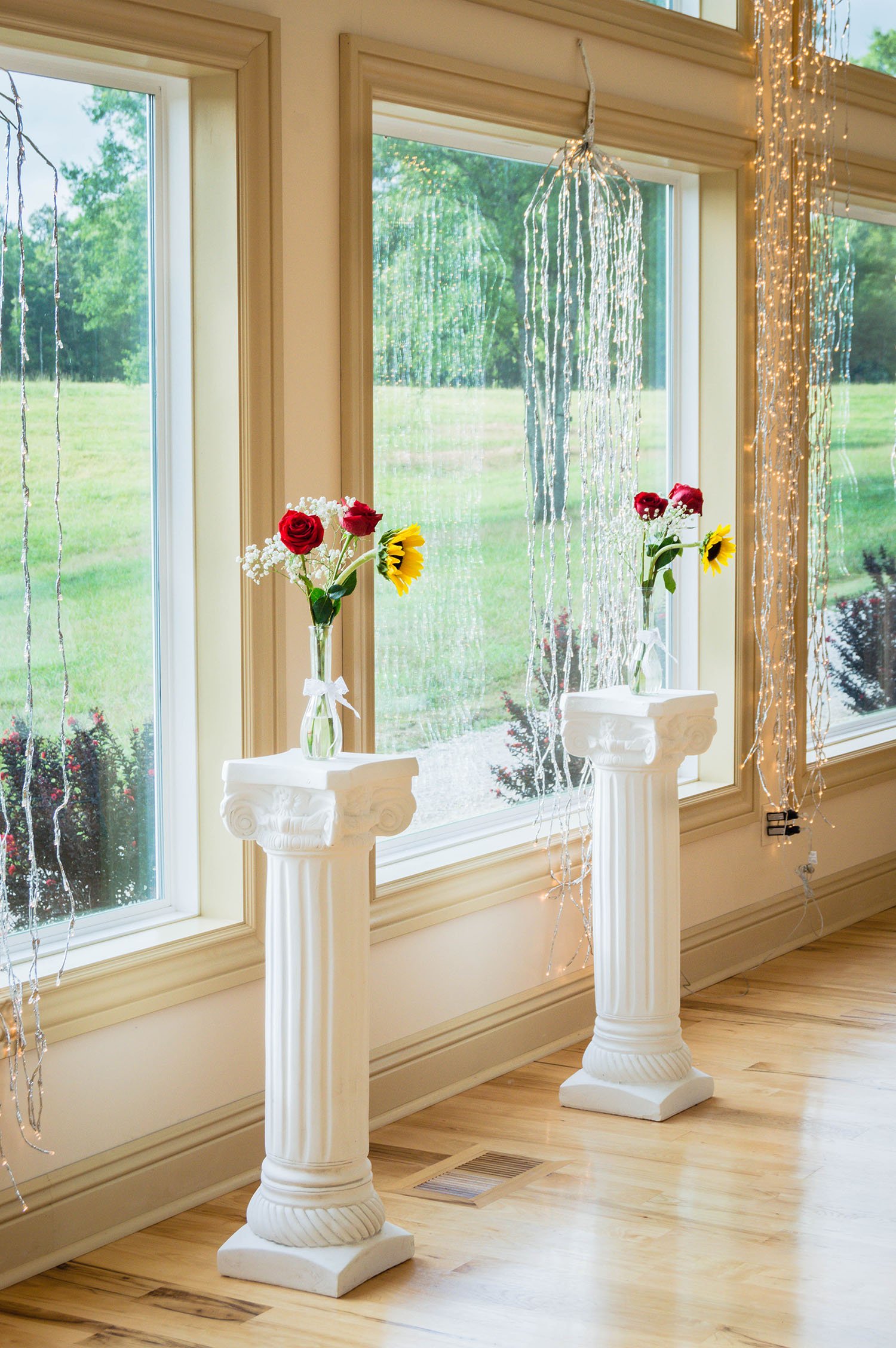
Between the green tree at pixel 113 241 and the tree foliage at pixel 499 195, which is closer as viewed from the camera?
the green tree at pixel 113 241

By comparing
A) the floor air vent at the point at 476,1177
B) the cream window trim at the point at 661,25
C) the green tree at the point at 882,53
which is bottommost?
the floor air vent at the point at 476,1177

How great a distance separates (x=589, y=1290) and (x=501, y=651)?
5.96 ft

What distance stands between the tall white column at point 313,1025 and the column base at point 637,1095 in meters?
0.97

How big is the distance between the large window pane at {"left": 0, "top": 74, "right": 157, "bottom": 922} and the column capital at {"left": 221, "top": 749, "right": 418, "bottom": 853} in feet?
1.57

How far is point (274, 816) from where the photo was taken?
9.30 feet

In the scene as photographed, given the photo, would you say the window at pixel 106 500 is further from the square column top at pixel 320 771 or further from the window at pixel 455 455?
the window at pixel 455 455

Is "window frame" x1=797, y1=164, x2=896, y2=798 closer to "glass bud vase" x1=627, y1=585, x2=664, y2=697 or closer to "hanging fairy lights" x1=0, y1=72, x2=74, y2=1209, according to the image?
"glass bud vase" x1=627, y1=585, x2=664, y2=697

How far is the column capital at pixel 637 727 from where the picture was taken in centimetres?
366

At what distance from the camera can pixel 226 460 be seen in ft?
10.8

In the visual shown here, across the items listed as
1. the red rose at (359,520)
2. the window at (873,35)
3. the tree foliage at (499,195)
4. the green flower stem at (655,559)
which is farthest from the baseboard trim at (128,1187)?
the window at (873,35)

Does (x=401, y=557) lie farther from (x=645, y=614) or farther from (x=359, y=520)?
(x=645, y=614)

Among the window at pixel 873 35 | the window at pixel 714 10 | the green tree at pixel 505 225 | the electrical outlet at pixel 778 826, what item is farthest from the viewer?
the window at pixel 873 35

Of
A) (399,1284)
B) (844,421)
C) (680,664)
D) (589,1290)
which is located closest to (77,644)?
(399,1284)

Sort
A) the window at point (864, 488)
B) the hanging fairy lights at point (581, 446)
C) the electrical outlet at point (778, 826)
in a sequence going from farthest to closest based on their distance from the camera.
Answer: the window at point (864, 488)
the electrical outlet at point (778, 826)
the hanging fairy lights at point (581, 446)
